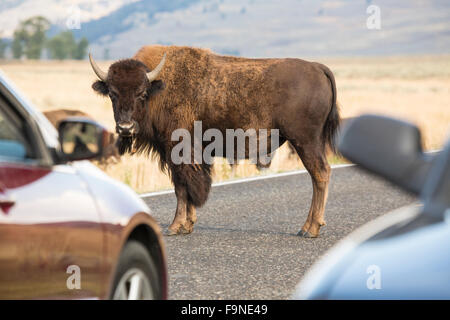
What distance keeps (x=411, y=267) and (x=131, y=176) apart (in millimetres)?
12831

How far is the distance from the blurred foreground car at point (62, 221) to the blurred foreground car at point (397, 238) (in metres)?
1.12

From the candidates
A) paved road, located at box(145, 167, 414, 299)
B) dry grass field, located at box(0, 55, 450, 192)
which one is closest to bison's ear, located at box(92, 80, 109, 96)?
paved road, located at box(145, 167, 414, 299)

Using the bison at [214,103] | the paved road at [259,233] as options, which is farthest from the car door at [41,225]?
the bison at [214,103]

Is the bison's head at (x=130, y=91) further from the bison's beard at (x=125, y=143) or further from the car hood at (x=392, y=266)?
the car hood at (x=392, y=266)

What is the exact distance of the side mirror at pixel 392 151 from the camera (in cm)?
292

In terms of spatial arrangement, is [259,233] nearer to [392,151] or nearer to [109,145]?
[109,145]

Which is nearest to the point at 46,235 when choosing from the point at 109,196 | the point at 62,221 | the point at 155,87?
the point at 62,221

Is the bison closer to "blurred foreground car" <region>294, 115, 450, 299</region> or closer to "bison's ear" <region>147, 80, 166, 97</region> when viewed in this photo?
"bison's ear" <region>147, 80, 166, 97</region>

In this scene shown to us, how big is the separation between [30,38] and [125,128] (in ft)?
461

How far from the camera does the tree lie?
467 feet
